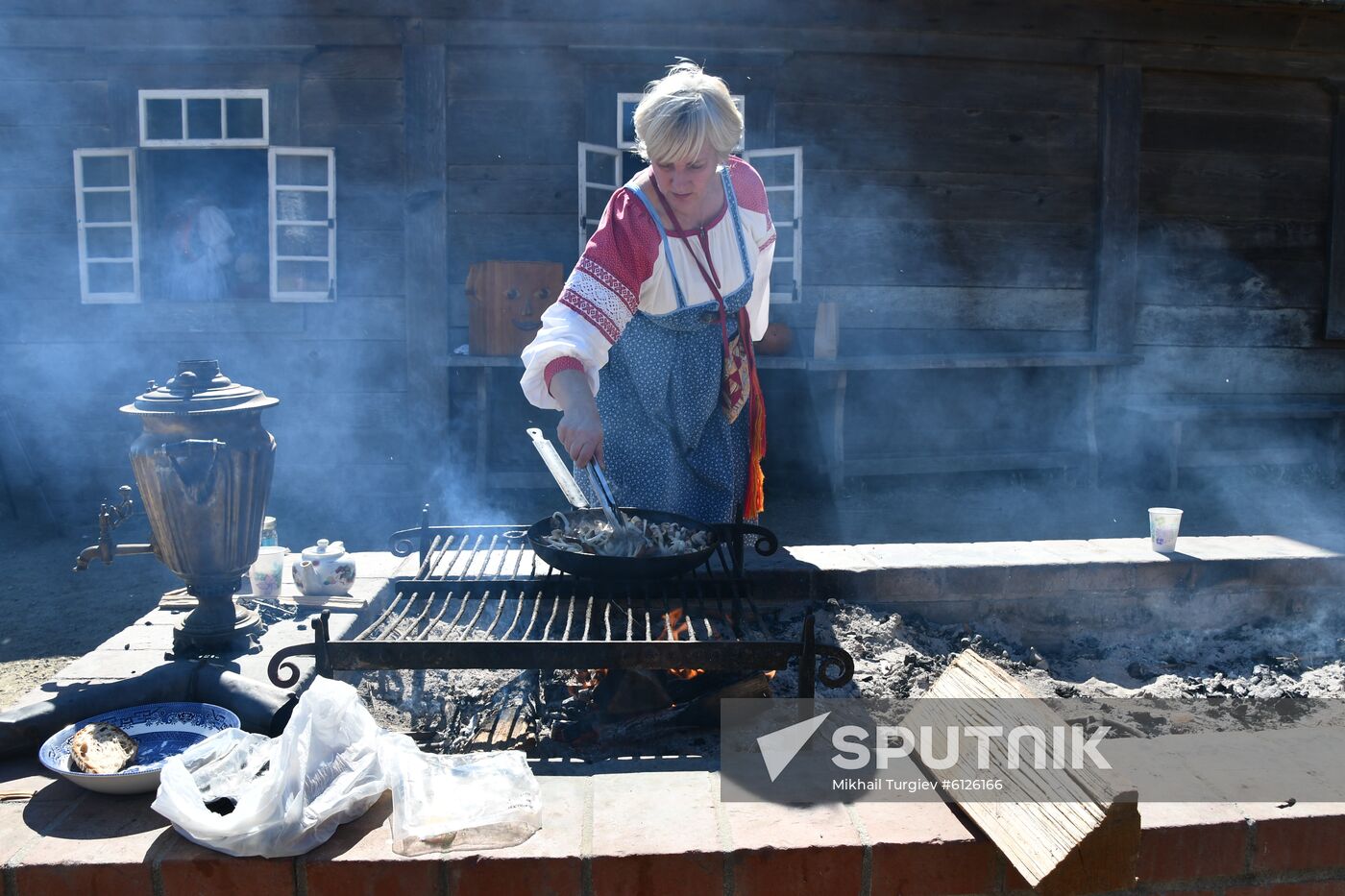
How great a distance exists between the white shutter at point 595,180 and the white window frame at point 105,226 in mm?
3118

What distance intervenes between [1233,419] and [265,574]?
738cm

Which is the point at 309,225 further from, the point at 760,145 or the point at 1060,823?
the point at 1060,823

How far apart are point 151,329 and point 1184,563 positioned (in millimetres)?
6746

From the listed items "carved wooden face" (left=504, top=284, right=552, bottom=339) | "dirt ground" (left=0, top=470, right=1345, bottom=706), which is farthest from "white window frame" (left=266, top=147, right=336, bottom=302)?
"dirt ground" (left=0, top=470, right=1345, bottom=706)

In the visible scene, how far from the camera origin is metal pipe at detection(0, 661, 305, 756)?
7.45ft

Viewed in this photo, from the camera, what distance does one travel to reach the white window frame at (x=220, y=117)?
7.11 metres

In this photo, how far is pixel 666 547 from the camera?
2.81 m

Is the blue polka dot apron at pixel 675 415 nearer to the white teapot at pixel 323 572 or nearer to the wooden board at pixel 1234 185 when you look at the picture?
the white teapot at pixel 323 572

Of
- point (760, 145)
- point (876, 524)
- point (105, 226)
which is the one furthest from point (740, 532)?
point (105, 226)

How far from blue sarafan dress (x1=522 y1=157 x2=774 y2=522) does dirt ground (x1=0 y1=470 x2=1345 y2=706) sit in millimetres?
2957

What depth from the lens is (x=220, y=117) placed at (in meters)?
7.16

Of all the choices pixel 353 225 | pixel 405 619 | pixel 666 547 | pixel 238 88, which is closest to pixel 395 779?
pixel 405 619

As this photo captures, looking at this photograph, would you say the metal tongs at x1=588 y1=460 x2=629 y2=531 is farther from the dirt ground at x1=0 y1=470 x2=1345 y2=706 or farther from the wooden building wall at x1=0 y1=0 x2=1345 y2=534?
the wooden building wall at x1=0 y1=0 x2=1345 y2=534

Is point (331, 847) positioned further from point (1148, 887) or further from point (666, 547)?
point (1148, 887)
